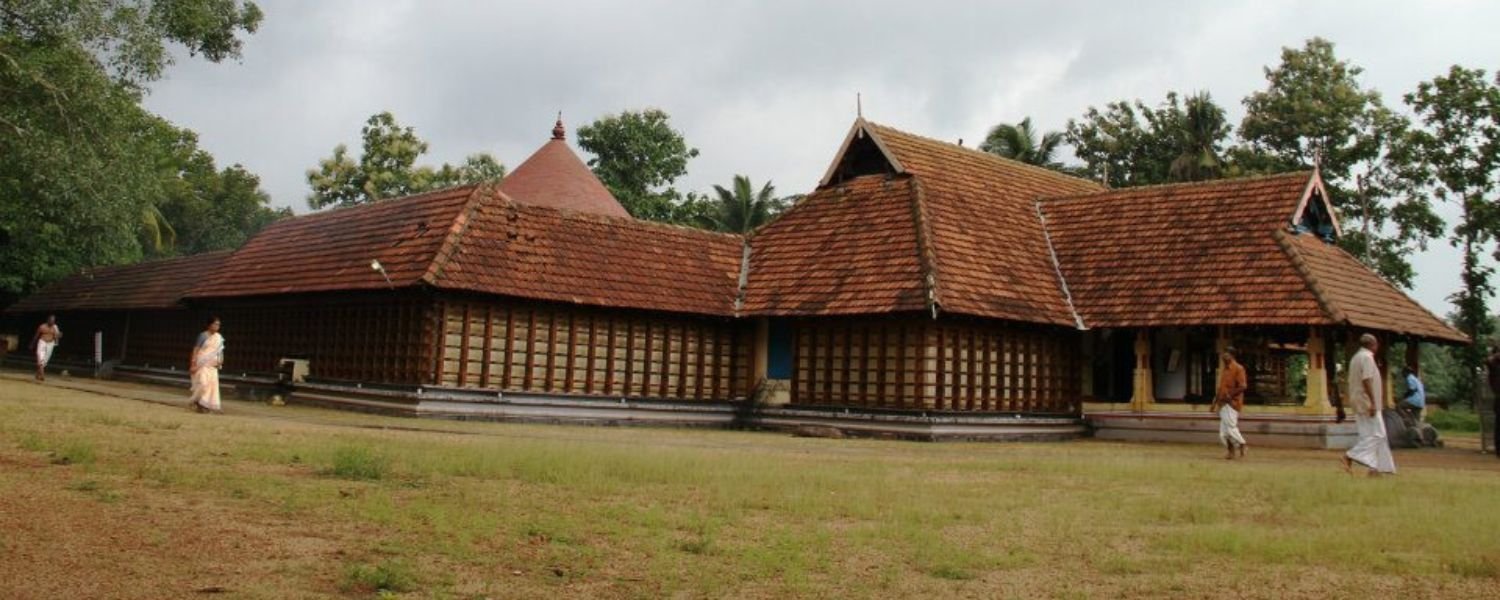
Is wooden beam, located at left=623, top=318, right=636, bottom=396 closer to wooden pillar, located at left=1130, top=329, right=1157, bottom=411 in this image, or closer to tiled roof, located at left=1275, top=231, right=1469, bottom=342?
wooden pillar, located at left=1130, top=329, right=1157, bottom=411

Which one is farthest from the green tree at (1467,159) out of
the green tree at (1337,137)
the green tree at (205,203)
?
the green tree at (205,203)

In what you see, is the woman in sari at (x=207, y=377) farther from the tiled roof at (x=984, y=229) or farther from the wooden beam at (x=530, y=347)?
the tiled roof at (x=984, y=229)

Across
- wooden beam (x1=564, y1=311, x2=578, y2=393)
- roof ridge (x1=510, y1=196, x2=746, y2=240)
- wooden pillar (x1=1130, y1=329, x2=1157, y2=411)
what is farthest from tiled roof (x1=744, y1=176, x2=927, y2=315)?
wooden pillar (x1=1130, y1=329, x2=1157, y2=411)

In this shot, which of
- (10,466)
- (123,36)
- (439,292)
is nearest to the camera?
(10,466)

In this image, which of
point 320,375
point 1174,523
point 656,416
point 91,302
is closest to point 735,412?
point 656,416

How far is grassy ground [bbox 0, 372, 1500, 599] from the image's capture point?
6551 millimetres

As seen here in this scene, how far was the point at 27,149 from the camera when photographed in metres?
25.2

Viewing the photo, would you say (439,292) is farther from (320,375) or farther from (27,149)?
(27,149)

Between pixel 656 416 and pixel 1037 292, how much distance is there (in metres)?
7.62

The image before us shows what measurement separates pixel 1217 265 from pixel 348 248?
1661 cm

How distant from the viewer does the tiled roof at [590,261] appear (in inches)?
815

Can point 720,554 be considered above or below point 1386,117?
below

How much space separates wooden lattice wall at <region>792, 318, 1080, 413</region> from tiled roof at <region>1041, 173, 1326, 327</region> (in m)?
1.39

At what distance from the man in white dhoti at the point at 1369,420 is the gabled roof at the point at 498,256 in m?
12.2
